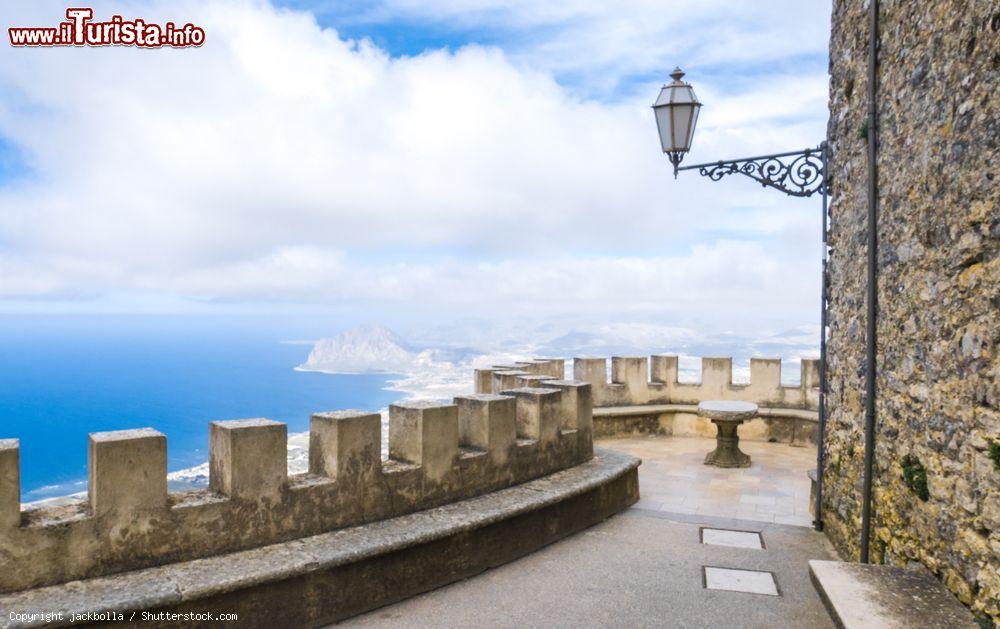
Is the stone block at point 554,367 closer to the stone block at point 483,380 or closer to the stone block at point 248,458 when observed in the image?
the stone block at point 483,380

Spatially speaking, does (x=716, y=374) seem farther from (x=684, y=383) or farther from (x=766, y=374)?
(x=766, y=374)

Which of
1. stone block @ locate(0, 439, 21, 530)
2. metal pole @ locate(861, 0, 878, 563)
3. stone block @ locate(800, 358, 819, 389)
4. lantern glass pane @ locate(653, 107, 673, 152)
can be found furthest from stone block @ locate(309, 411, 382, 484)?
stone block @ locate(800, 358, 819, 389)

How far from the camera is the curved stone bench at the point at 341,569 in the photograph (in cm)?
291

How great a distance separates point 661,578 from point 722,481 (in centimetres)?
343

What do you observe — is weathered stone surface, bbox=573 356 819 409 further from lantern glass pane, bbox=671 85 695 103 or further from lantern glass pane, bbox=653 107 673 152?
lantern glass pane, bbox=671 85 695 103

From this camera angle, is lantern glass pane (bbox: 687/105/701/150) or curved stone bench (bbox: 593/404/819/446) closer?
lantern glass pane (bbox: 687/105/701/150)

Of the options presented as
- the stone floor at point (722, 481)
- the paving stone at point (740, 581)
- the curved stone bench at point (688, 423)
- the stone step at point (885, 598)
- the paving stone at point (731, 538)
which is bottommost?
the stone floor at point (722, 481)

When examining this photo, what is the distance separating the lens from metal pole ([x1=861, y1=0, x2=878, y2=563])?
4.18 metres

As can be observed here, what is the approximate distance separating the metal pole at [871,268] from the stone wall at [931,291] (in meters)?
0.06

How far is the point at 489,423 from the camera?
471 cm

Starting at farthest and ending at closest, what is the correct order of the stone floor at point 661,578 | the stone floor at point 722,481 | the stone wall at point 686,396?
the stone wall at point 686,396 < the stone floor at point 722,481 < the stone floor at point 661,578

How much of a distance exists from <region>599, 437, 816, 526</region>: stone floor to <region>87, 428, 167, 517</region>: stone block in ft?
14.7

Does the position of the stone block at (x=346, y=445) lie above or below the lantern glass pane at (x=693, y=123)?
below

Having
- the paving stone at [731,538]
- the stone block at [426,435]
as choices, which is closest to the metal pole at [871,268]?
the paving stone at [731,538]
